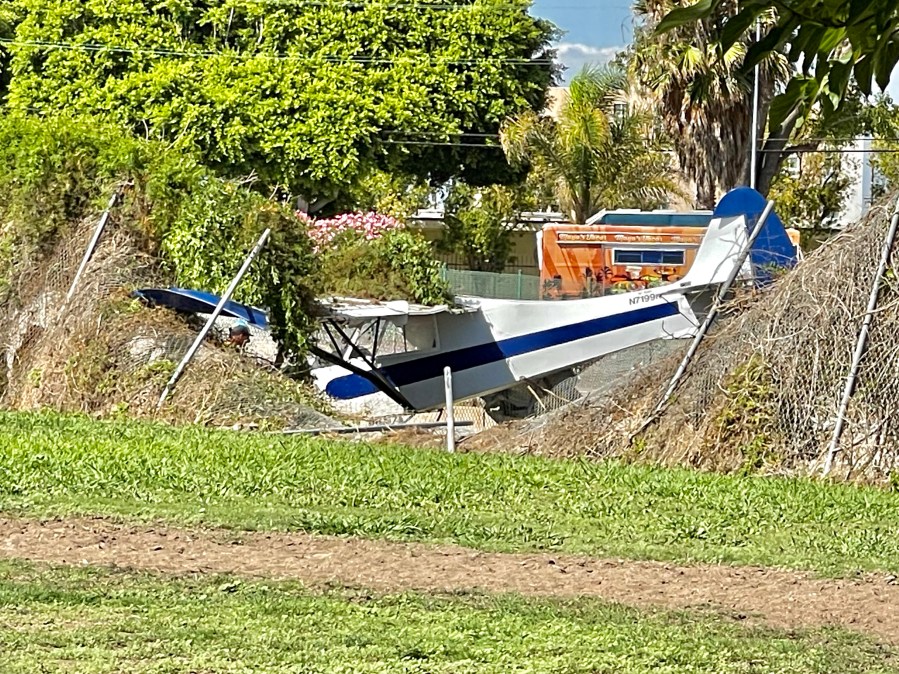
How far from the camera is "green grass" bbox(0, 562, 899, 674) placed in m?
5.93

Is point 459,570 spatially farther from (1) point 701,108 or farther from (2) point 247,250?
(1) point 701,108

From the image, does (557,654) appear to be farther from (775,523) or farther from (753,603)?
(775,523)

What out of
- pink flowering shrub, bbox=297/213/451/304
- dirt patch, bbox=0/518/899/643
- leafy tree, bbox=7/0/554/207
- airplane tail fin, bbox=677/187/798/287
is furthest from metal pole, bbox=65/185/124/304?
leafy tree, bbox=7/0/554/207

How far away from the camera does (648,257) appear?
2956 centimetres

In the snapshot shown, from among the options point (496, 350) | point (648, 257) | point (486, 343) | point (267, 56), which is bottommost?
point (496, 350)

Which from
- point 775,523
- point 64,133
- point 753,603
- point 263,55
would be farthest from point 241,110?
point 753,603

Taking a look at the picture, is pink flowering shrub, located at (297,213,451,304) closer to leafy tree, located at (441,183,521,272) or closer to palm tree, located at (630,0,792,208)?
palm tree, located at (630,0,792,208)

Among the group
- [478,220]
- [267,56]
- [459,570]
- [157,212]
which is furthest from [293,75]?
[459,570]

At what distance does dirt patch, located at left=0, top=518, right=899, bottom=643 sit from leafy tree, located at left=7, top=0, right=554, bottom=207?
30.9 m

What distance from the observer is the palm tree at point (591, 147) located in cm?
3569

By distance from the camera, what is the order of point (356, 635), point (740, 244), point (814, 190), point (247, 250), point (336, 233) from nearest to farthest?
point (356, 635)
point (740, 244)
point (247, 250)
point (336, 233)
point (814, 190)

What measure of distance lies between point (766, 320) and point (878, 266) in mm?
1128

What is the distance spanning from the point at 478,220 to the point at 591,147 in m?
7.29

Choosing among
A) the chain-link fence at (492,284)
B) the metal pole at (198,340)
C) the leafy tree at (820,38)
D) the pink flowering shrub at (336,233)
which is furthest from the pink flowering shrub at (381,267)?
the leafy tree at (820,38)
